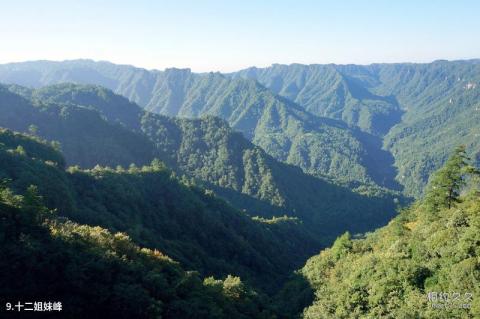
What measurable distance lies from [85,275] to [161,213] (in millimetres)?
69739

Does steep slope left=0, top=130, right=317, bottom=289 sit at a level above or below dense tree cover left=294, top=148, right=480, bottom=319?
above

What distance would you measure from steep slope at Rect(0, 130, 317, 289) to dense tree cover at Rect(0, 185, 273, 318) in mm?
29575

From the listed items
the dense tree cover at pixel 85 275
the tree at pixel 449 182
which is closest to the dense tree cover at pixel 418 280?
the tree at pixel 449 182

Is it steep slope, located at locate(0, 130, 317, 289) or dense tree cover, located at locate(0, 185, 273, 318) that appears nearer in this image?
dense tree cover, located at locate(0, 185, 273, 318)

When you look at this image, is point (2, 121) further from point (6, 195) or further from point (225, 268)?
point (6, 195)

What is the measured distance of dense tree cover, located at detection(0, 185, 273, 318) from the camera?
97.8 feet

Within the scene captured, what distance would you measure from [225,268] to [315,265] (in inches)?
988

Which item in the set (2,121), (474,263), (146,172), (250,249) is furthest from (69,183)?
(2,121)

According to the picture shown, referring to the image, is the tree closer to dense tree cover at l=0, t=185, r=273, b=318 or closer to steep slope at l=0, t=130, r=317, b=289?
dense tree cover at l=0, t=185, r=273, b=318

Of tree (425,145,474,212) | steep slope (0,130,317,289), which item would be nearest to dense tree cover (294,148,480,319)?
tree (425,145,474,212)

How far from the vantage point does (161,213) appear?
4001 inches

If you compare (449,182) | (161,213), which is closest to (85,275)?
(449,182)

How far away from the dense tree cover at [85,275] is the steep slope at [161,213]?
97.0ft

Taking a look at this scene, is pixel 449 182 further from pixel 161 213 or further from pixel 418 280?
pixel 161 213
